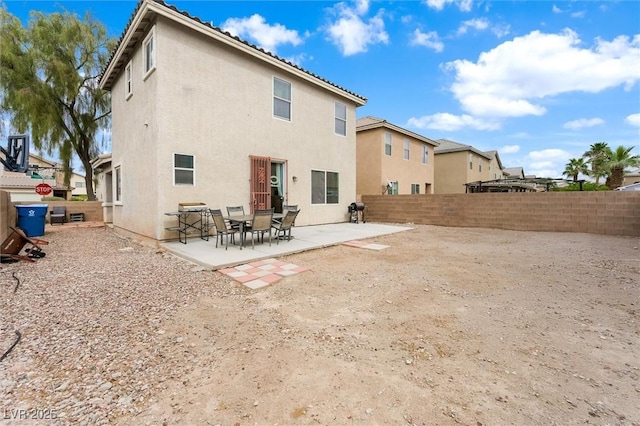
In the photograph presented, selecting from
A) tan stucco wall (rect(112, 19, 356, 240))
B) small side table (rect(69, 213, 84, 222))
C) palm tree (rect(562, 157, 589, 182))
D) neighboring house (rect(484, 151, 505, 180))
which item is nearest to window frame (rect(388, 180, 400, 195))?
tan stucco wall (rect(112, 19, 356, 240))

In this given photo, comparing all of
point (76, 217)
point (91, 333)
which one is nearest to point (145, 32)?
point (91, 333)

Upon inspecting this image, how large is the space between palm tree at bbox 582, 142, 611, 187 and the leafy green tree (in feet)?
117

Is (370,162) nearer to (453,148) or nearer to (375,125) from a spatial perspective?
(375,125)

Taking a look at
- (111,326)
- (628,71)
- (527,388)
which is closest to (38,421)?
(111,326)

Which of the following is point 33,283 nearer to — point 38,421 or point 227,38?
point 38,421

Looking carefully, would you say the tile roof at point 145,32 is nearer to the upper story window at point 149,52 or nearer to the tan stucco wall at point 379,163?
the upper story window at point 149,52

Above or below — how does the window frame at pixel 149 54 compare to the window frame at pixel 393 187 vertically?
above

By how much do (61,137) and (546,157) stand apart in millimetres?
41286

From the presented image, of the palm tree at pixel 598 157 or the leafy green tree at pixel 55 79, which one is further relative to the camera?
the palm tree at pixel 598 157

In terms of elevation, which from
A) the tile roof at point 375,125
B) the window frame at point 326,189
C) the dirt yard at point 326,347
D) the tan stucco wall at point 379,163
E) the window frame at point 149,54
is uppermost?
the tile roof at point 375,125

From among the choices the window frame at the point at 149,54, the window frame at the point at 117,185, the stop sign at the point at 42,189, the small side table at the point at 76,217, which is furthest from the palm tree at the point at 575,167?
the stop sign at the point at 42,189

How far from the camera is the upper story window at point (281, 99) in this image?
9836mm

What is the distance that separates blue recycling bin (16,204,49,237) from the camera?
9.15m

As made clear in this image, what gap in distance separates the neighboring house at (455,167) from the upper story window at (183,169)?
67.4 ft
